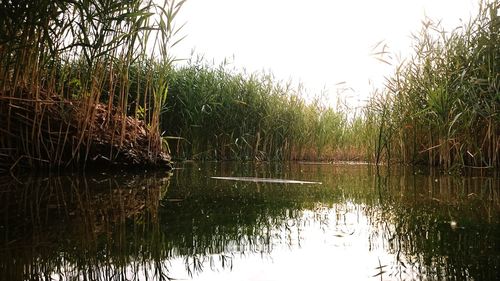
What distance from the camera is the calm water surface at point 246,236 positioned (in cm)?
79

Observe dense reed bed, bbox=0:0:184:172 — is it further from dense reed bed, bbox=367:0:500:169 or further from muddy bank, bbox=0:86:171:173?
dense reed bed, bbox=367:0:500:169

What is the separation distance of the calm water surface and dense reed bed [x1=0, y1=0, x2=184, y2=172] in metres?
1.10

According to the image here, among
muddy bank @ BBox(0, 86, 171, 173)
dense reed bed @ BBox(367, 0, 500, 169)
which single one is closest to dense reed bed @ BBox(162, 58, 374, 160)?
dense reed bed @ BBox(367, 0, 500, 169)

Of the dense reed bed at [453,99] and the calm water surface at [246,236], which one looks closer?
the calm water surface at [246,236]

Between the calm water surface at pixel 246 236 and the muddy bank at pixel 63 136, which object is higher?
the muddy bank at pixel 63 136

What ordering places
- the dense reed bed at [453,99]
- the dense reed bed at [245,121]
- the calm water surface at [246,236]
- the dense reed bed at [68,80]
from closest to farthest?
the calm water surface at [246,236] < the dense reed bed at [68,80] < the dense reed bed at [453,99] < the dense reed bed at [245,121]

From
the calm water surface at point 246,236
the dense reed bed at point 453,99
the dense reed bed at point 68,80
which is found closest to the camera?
the calm water surface at point 246,236

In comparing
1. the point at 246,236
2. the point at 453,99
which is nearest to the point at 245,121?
the point at 453,99

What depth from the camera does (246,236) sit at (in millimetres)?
1126

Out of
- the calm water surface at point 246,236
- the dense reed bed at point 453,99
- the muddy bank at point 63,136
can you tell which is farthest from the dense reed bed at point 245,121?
the calm water surface at point 246,236

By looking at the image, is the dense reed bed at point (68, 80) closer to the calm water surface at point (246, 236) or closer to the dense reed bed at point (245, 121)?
the calm water surface at point (246, 236)

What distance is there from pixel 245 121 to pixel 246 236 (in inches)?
233

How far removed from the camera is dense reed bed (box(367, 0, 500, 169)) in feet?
11.9

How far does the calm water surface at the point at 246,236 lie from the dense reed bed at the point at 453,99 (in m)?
1.95
